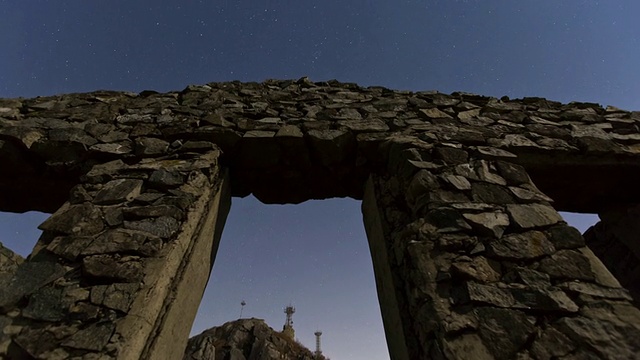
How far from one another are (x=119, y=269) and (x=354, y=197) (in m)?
2.01

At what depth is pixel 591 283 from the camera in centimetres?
171

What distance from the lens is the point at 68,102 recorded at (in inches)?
127

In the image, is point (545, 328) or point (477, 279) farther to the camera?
point (477, 279)

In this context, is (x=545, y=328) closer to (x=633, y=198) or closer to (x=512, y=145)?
(x=512, y=145)

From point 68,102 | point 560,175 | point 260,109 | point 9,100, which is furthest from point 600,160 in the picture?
point 9,100

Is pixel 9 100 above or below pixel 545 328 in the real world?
above

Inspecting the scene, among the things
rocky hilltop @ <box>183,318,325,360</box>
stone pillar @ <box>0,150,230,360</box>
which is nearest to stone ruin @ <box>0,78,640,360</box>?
stone pillar @ <box>0,150,230,360</box>

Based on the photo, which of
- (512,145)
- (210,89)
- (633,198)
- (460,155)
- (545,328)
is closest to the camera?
(545,328)

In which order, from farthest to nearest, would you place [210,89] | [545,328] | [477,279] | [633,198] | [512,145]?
1. [210,89]
2. [633,198]
3. [512,145]
4. [477,279]
5. [545,328]

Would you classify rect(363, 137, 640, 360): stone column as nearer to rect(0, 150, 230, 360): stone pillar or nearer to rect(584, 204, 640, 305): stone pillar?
rect(0, 150, 230, 360): stone pillar

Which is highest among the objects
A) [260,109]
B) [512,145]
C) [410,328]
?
[260,109]

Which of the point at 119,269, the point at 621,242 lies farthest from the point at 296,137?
the point at 621,242

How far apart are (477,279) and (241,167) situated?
2.07 m

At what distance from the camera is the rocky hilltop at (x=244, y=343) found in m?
17.4
